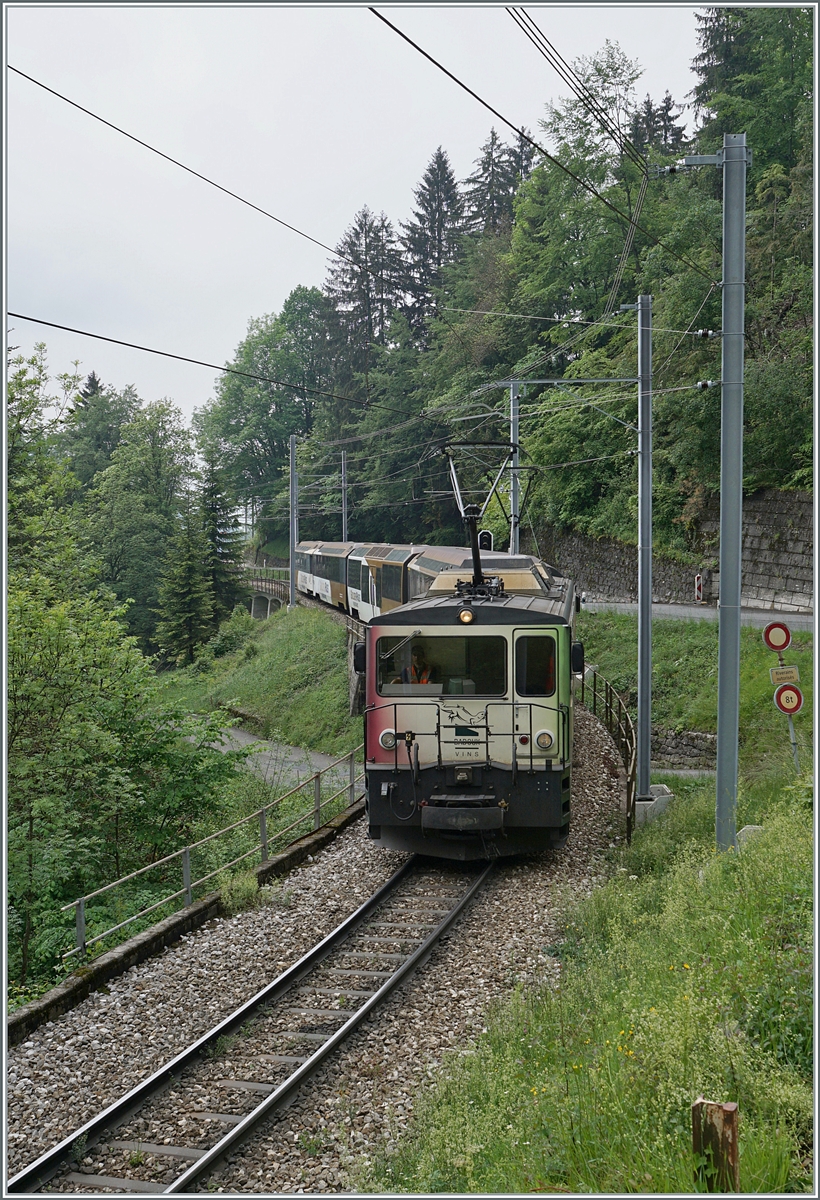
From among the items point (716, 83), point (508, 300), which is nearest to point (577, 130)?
point (716, 83)

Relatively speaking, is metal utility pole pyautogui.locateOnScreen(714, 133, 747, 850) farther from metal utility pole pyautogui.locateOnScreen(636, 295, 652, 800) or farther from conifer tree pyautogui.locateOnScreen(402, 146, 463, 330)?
conifer tree pyautogui.locateOnScreen(402, 146, 463, 330)

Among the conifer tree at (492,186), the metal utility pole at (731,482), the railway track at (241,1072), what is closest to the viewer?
the railway track at (241,1072)

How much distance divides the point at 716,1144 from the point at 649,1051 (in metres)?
1.32

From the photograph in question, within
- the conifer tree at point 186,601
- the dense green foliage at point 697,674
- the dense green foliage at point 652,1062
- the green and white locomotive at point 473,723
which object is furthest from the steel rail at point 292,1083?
the conifer tree at point 186,601

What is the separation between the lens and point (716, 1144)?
3.52 metres

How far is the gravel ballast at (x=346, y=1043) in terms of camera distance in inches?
217

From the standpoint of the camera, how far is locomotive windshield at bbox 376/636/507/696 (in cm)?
1062

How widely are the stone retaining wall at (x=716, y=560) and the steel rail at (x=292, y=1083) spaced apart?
13.9m

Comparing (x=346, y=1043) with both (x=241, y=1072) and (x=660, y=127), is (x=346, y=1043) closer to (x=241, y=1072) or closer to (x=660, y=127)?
(x=241, y=1072)

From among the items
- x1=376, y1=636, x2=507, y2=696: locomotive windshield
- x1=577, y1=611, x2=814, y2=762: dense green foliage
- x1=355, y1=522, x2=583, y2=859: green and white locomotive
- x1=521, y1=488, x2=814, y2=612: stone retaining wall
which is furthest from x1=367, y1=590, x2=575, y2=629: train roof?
x1=521, y1=488, x2=814, y2=612: stone retaining wall

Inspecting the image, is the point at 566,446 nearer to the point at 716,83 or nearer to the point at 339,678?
the point at 339,678

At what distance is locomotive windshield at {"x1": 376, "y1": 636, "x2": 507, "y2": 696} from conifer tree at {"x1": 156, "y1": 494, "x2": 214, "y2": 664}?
28.7 m

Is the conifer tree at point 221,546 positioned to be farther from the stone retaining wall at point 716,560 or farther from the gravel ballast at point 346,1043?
the gravel ballast at point 346,1043

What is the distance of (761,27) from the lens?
95.5ft
